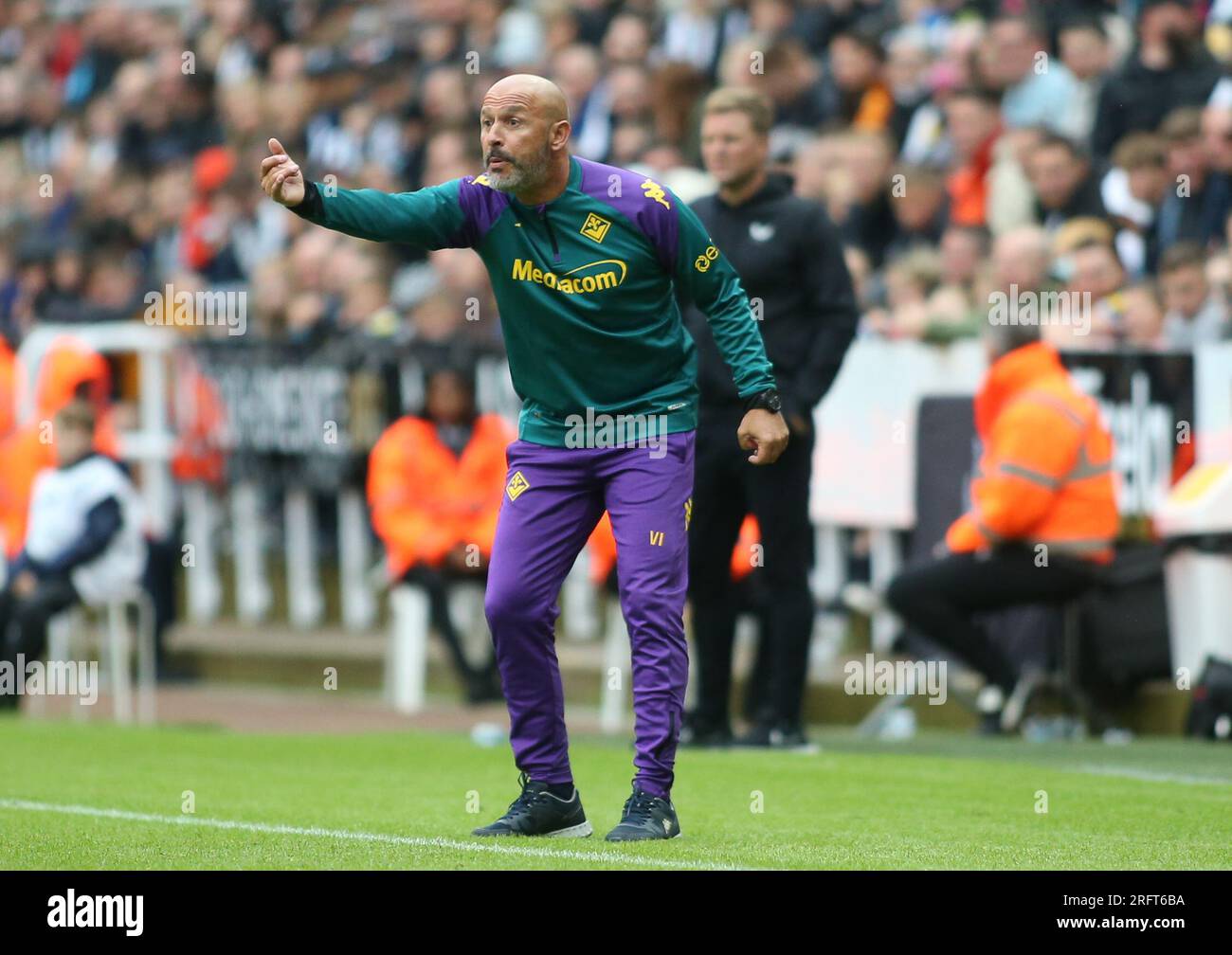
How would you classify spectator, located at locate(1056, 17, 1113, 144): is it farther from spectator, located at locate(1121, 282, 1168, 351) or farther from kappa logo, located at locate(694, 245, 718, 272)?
kappa logo, located at locate(694, 245, 718, 272)

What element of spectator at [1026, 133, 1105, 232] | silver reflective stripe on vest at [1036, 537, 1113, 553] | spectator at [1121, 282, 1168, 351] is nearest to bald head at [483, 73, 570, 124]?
silver reflective stripe on vest at [1036, 537, 1113, 553]

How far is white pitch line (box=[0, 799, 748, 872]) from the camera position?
21.4ft

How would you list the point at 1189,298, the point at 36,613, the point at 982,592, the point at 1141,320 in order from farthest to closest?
the point at 36,613
the point at 1189,298
the point at 1141,320
the point at 982,592

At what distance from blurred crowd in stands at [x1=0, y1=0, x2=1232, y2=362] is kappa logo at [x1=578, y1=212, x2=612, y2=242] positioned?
184 inches

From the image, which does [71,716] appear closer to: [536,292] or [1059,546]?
[1059,546]

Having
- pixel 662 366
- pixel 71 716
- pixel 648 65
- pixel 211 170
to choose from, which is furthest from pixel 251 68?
pixel 662 366

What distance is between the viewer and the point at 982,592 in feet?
36.2

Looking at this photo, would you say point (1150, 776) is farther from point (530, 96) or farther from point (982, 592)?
point (530, 96)

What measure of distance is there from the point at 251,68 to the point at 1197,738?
1290 centimetres

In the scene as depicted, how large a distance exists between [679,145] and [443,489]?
2527 mm

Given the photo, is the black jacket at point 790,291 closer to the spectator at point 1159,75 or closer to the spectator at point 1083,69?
the spectator at point 1159,75

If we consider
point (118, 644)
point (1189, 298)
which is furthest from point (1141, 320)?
point (118, 644)

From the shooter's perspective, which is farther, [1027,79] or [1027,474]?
[1027,79]
